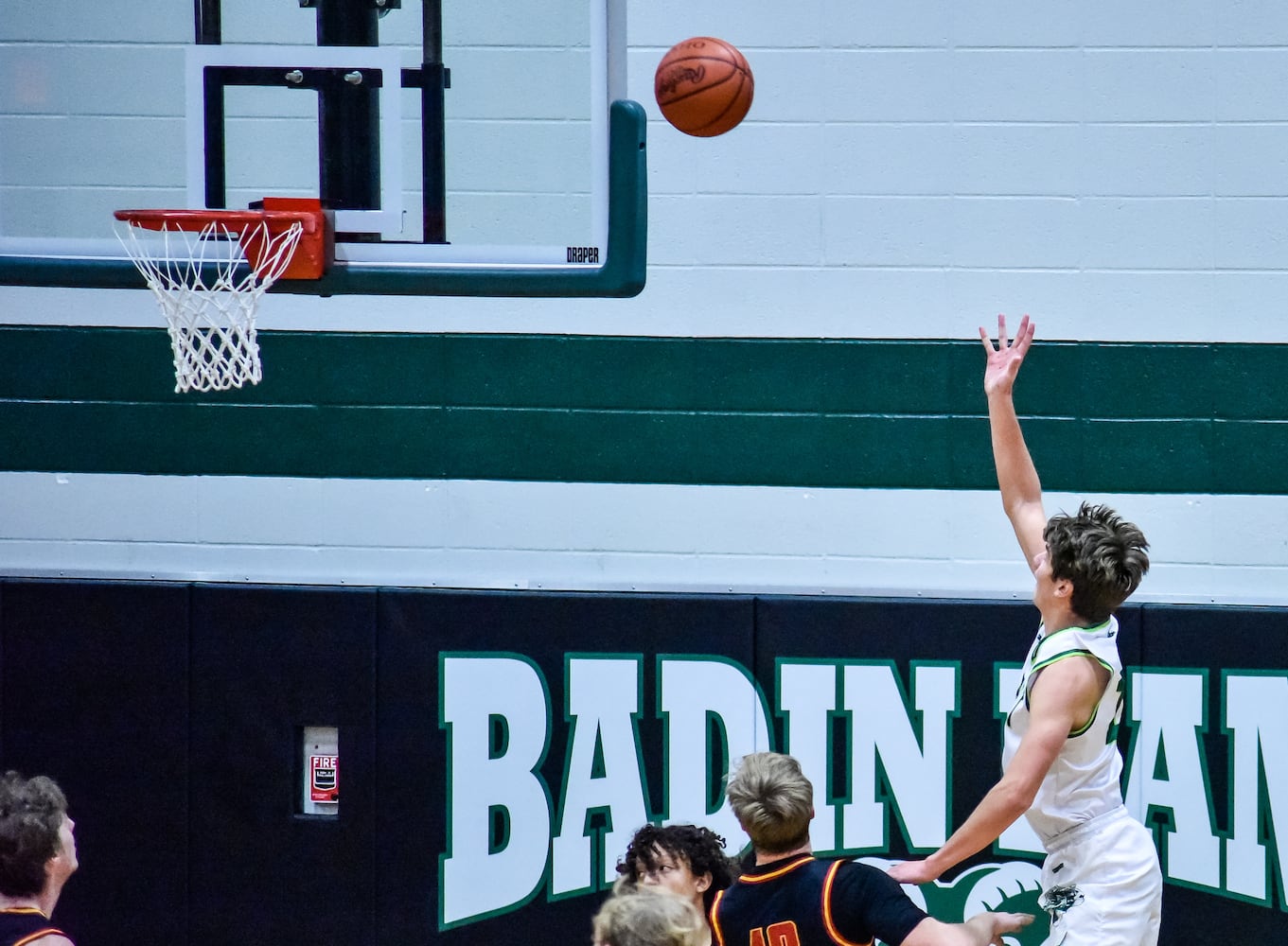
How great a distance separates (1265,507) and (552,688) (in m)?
2.72

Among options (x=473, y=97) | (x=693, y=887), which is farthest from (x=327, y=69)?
(x=693, y=887)

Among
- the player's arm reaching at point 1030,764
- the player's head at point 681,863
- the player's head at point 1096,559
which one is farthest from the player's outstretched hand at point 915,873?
the player's head at point 1096,559

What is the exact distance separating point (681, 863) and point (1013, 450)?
1.43 m

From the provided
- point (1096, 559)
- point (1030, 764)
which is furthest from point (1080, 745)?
point (1096, 559)

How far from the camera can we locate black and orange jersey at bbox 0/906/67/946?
2.97 metres

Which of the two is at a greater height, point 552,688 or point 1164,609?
point 1164,609

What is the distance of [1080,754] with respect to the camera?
3629 millimetres

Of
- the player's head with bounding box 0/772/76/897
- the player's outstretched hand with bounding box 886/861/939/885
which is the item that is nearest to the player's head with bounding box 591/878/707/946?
the player's outstretched hand with bounding box 886/861/939/885

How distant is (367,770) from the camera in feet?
18.8

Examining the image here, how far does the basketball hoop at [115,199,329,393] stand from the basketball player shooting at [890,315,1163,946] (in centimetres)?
239

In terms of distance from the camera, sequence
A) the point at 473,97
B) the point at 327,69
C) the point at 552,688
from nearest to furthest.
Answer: the point at 327,69 → the point at 473,97 → the point at 552,688

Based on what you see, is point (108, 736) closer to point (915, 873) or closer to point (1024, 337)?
point (915, 873)

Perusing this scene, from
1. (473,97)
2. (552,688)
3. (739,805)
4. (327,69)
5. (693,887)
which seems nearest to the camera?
(739,805)

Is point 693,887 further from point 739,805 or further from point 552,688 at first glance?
point 552,688
